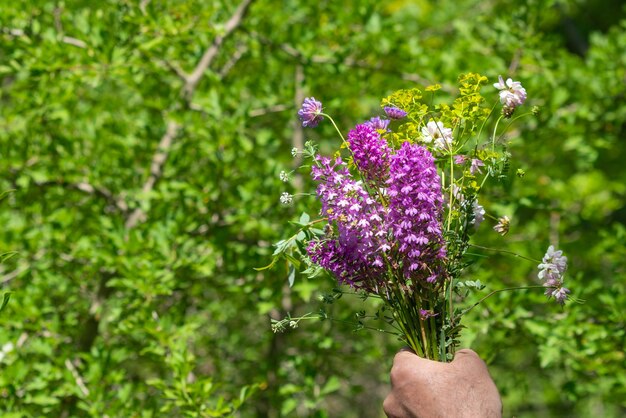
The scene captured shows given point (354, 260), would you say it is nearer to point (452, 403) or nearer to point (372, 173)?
point (372, 173)

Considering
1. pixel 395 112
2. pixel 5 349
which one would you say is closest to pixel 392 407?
pixel 395 112

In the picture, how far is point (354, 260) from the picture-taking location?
1537 millimetres

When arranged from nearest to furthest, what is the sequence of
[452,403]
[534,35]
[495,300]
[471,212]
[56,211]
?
[452,403]
[471,212]
[495,300]
[56,211]
[534,35]

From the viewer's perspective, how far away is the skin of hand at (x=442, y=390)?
57.8 inches

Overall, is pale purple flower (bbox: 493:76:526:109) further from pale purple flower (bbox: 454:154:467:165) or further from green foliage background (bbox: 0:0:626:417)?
green foliage background (bbox: 0:0:626:417)

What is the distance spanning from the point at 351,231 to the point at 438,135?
1.08 ft

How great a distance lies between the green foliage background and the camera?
2732 mm

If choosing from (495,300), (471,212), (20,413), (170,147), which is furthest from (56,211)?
(471,212)

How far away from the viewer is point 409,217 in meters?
1.48

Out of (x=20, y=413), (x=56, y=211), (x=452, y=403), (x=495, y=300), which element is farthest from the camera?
(x=56, y=211)

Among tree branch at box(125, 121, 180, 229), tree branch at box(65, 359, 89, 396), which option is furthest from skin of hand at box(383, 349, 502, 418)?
tree branch at box(125, 121, 180, 229)

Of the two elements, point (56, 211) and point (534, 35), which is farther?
point (534, 35)

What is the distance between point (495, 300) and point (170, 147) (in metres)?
1.59

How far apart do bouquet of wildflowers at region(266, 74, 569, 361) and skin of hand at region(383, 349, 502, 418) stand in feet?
0.21
